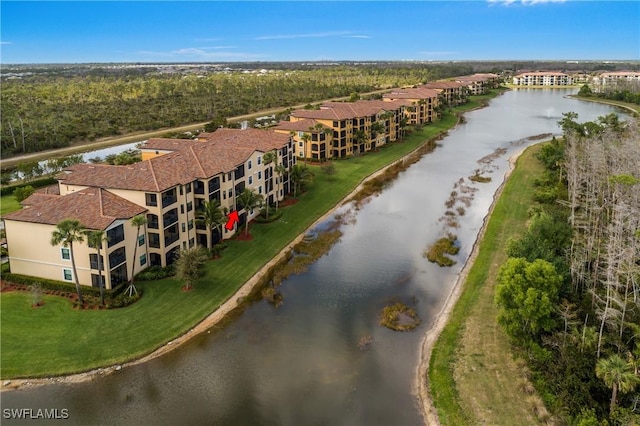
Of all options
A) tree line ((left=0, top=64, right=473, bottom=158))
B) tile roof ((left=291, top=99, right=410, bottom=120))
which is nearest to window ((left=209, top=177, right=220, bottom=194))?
tile roof ((left=291, top=99, right=410, bottom=120))

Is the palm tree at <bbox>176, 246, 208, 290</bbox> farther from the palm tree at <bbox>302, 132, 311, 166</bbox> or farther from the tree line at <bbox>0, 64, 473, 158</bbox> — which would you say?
the tree line at <bbox>0, 64, 473, 158</bbox>

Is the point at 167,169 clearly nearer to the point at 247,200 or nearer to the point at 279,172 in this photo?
the point at 247,200

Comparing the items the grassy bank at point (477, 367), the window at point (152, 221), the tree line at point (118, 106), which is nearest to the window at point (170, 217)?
the window at point (152, 221)

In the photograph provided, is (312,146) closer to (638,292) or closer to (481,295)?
(481,295)

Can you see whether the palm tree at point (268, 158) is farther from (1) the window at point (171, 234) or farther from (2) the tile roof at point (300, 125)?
(2) the tile roof at point (300, 125)

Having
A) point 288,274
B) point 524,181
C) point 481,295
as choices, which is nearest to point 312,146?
point 524,181

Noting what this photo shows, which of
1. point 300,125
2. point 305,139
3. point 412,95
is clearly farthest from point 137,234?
point 412,95
